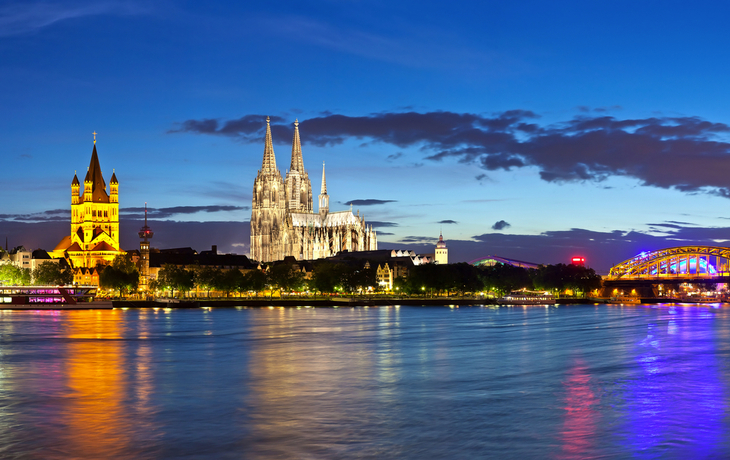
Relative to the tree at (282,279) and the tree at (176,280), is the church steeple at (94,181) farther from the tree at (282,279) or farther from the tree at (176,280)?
the tree at (282,279)

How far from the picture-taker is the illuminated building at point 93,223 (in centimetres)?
15150

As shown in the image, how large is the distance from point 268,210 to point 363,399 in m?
167

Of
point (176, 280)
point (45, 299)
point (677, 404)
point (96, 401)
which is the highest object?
point (176, 280)

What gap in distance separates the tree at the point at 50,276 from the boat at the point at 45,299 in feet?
63.3

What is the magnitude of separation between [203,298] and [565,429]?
4476 inches

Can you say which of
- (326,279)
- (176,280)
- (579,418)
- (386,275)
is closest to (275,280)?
(326,279)

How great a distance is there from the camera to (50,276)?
134 meters

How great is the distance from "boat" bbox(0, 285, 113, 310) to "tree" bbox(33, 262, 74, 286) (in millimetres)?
19282

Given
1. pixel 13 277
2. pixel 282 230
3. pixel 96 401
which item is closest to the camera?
pixel 96 401

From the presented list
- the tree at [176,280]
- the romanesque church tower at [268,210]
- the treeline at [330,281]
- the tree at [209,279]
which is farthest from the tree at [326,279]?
the romanesque church tower at [268,210]

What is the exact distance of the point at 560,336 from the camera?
176 ft

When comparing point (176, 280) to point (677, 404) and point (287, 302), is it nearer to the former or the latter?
point (287, 302)

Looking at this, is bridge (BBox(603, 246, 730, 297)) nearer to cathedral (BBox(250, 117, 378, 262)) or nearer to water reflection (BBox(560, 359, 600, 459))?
cathedral (BBox(250, 117, 378, 262))

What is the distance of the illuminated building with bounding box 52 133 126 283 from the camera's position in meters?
152
